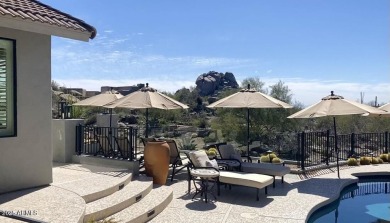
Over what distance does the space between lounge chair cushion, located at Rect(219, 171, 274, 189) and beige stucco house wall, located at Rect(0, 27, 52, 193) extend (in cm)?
437

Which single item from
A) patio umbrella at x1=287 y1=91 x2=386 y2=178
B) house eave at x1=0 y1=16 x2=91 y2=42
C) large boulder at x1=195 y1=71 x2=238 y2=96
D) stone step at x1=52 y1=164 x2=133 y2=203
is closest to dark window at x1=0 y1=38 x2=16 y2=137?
house eave at x1=0 y1=16 x2=91 y2=42

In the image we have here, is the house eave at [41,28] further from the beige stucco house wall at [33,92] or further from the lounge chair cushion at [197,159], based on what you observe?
the lounge chair cushion at [197,159]

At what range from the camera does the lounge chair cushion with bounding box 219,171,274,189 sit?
28.2 ft

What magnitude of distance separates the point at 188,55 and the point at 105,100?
122 ft

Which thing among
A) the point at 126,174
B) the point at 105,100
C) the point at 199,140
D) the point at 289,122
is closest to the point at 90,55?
the point at 199,140

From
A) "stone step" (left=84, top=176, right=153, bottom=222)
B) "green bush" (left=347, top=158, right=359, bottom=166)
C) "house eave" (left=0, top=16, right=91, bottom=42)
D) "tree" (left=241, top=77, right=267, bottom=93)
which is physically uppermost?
"tree" (left=241, top=77, right=267, bottom=93)

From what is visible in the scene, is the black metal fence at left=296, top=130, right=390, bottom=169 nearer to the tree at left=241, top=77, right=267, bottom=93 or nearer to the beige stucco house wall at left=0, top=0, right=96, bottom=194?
the beige stucco house wall at left=0, top=0, right=96, bottom=194

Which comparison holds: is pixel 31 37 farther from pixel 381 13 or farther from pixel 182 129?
pixel 182 129

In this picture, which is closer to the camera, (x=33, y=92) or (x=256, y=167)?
(x=33, y=92)

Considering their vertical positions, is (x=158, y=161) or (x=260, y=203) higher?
(x=158, y=161)

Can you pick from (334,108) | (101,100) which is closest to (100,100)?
(101,100)

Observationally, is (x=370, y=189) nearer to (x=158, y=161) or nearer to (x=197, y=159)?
(x=197, y=159)

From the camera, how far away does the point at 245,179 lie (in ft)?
28.7

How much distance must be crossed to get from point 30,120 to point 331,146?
13.1m
